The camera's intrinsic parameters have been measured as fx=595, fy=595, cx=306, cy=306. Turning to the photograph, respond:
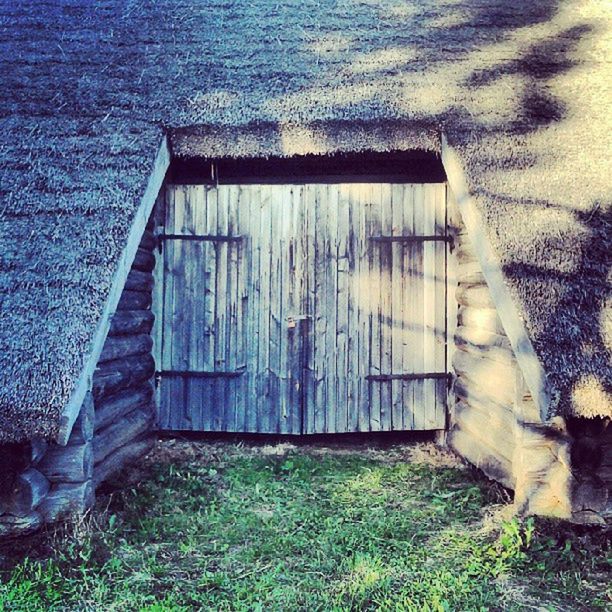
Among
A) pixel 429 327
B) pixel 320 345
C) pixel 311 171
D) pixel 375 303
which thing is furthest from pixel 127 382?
pixel 429 327

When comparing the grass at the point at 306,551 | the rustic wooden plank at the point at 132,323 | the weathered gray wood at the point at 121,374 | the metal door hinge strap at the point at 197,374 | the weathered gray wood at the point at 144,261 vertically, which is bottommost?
the grass at the point at 306,551

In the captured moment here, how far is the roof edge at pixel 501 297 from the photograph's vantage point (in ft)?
10.7

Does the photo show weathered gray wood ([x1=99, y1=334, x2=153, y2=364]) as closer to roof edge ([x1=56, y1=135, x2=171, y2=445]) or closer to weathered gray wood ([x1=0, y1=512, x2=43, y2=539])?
roof edge ([x1=56, y1=135, x2=171, y2=445])

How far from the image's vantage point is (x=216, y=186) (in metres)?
5.34

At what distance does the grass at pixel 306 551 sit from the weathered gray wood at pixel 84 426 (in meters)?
0.47

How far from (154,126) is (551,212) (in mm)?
2855

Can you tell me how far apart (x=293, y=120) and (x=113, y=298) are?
1954mm

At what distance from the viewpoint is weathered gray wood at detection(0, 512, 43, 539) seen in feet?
11.1

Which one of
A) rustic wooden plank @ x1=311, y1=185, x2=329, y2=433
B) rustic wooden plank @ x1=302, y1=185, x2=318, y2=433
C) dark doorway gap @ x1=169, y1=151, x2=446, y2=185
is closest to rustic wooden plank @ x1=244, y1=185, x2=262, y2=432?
dark doorway gap @ x1=169, y1=151, x2=446, y2=185

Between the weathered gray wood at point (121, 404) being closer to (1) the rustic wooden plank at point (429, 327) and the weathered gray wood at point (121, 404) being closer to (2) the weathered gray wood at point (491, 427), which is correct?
(1) the rustic wooden plank at point (429, 327)

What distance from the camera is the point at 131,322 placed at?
475cm

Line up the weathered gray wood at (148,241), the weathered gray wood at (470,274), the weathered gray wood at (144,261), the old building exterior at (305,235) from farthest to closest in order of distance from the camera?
the weathered gray wood at (148,241) < the weathered gray wood at (144,261) < the weathered gray wood at (470,274) < the old building exterior at (305,235)

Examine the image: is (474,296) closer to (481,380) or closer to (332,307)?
(481,380)

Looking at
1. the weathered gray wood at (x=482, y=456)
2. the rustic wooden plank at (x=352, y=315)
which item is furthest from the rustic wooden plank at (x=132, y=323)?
the weathered gray wood at (x=482, y=456)
